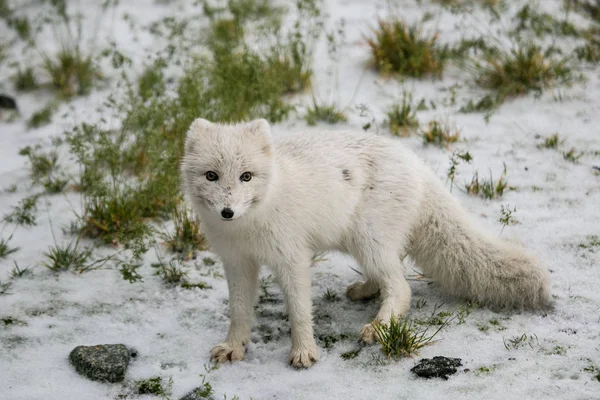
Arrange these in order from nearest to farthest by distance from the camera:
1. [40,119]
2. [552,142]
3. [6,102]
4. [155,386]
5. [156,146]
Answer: [155,386]
[156,146]
[552,142]
[40,119]
[6,102]

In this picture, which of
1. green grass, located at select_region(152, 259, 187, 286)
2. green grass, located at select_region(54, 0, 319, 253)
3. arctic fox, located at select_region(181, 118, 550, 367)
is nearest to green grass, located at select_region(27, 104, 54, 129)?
green grass, located at select_region(54, 0, 319, 253)

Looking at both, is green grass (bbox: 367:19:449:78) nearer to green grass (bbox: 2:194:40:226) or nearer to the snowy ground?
the snowy ground

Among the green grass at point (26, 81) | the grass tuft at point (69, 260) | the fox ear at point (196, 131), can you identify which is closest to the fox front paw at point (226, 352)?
the fox ear at point (196, 131)

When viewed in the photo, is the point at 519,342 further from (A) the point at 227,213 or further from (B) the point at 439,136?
(B) the point at 439,136

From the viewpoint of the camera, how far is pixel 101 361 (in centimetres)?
407

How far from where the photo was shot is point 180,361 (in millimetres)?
4285

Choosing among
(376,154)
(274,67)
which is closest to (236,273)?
(376,154)

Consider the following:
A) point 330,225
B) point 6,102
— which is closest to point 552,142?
point 330,225

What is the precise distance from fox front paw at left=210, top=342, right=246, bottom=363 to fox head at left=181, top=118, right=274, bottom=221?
0.94m

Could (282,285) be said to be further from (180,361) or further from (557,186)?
(557,186)

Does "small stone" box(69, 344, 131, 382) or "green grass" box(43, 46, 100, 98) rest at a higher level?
"green grass" box(43, 46, 100, 98)

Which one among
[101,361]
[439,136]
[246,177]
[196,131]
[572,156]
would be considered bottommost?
[101,361]

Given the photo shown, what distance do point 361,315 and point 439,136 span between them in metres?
2.69

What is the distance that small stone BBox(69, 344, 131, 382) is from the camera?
4.03 metres
